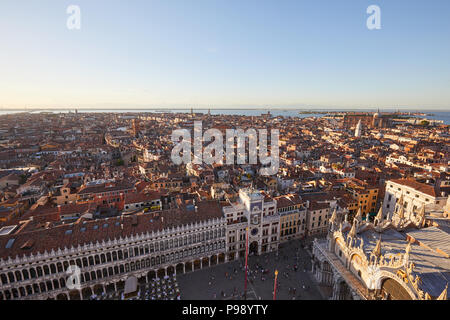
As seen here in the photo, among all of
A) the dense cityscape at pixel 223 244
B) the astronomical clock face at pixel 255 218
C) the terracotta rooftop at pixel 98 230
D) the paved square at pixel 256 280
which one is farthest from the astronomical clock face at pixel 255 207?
the paved square at pixel 256 280

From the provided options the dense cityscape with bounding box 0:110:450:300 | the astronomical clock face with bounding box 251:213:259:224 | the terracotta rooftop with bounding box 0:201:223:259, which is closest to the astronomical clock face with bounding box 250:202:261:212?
the dense cityscape with bounding box 0:110:450:300

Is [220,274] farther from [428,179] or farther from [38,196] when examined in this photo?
[428,179]

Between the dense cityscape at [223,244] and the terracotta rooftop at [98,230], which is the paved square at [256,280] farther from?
the terracotta rooftop at [98,230]

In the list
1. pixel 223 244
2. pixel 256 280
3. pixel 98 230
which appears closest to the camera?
pixel 98 230

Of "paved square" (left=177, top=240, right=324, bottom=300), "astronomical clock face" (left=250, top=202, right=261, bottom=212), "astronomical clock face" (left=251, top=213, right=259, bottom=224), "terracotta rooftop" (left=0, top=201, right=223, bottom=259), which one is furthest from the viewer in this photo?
"astronomical clock face" (left=251, top=213, right=259, bottom=224)

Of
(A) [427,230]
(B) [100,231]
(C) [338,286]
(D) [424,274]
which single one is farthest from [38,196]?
(A) [427,230]

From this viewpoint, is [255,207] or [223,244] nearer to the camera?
[223,244]

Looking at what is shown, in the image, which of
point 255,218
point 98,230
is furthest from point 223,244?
point 98,230

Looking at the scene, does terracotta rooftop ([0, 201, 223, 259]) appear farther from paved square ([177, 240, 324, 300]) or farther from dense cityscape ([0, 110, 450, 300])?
paved square ([177, 240, 324, 300])

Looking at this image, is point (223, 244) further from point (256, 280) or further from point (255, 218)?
point (256, 280)
